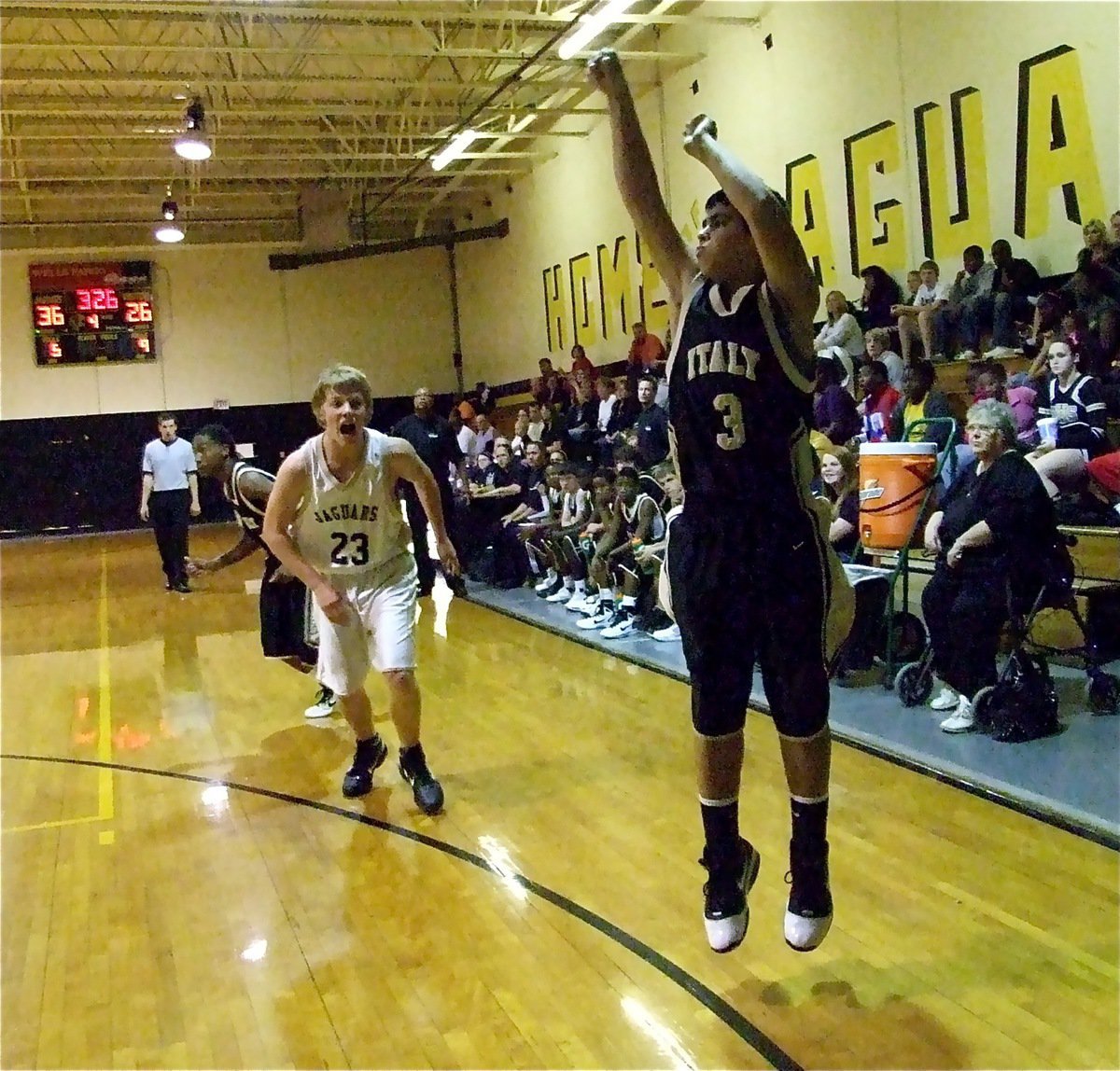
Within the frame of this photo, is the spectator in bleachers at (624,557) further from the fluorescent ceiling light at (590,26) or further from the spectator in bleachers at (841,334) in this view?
the fluorescent ceiling light at (590,26)

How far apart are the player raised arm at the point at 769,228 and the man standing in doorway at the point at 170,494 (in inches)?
392

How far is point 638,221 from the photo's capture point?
8.27ft

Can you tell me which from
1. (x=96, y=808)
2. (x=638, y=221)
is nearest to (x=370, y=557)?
(x=96, y=808)

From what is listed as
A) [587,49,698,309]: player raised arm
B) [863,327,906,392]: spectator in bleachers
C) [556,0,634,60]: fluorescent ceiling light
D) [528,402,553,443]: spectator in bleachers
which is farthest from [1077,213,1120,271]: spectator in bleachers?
[528,402,553,443]: spectator in bleachers

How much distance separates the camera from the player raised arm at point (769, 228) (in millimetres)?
2275

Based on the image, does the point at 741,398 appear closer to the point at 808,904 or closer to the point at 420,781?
the point at 808,904

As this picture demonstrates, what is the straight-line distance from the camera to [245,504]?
529 cm

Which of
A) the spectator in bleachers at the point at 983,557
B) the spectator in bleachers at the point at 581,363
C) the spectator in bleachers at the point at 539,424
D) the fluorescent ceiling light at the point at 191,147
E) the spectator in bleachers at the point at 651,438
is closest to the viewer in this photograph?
the spectator in bleachers at the point at 983,557

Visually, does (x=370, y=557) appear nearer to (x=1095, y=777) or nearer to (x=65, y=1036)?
(x=65, y=1036)

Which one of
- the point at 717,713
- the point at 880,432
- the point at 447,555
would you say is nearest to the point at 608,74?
the point at 717,713

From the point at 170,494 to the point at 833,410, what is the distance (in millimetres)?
6973

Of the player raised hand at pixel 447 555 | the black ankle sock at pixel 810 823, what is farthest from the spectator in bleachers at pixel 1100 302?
the black ankle sock at pixel 810 823

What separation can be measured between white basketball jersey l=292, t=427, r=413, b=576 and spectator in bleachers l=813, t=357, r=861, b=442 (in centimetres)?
358

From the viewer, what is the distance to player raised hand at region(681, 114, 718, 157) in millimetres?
2365
